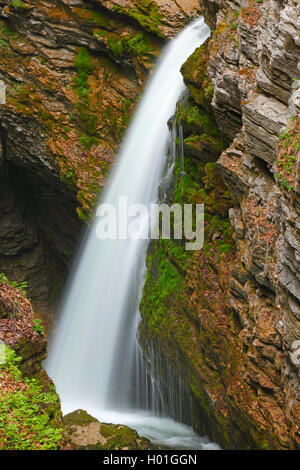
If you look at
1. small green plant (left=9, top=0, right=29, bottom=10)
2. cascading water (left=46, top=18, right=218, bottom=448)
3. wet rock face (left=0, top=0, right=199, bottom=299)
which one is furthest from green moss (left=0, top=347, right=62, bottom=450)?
small green plant (left=9, top=0, right=29, bottom=10)

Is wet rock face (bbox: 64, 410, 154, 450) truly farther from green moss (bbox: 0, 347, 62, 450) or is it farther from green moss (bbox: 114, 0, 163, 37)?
green moss (bbox: 114, 0, 163, 37)

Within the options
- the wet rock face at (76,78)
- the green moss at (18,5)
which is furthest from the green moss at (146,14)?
the green moss at (18,5)

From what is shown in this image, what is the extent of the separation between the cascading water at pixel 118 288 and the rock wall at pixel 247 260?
1.48 meters

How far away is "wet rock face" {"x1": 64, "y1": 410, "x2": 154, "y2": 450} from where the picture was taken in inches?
402

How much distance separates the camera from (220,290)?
11.6m

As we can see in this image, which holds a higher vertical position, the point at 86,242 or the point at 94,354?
the point at 86,242

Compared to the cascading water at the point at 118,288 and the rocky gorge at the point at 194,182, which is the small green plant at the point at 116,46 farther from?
the cascading water at the point at 118,288

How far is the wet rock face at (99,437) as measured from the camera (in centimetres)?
1022

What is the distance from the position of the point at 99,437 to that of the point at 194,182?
6480mm

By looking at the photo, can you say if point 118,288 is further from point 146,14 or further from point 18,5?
point 18,5

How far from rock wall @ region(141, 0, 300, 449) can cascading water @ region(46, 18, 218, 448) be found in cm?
148
